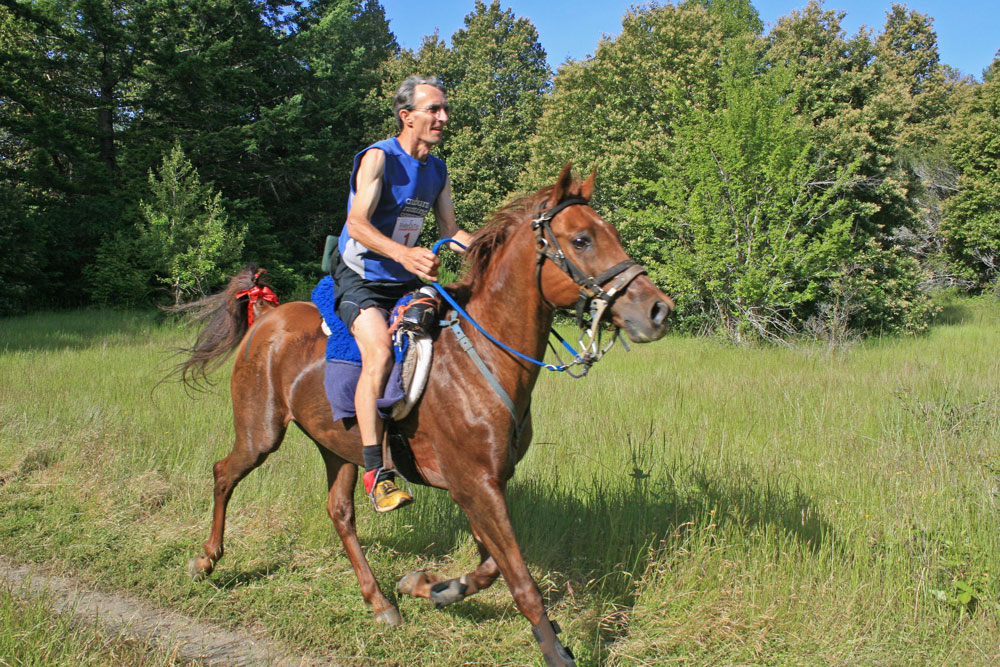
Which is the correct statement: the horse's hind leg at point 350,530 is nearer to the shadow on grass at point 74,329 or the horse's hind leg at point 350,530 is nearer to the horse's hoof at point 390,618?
the horse's hoof at point 390,618

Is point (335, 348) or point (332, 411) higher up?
point (335, 348)

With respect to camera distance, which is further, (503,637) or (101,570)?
(101,570)

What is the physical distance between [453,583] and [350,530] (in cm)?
106

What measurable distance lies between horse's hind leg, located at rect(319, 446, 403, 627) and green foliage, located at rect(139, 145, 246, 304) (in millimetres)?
18289

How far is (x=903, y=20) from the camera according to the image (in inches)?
1706

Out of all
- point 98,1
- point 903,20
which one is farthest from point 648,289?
point 903,20

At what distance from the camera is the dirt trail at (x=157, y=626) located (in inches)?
141

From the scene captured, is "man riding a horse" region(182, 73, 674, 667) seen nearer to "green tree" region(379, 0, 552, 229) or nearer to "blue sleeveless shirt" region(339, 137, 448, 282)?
"blue sleeveless shirt" region(339, 137, 448, 282)

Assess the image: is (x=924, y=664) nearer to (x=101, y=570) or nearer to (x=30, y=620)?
(x=30, y=620)

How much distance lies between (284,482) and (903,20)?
51.9 metres

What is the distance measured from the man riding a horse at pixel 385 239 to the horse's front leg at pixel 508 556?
366 millimetres

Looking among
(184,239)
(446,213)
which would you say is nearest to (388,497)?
(446,213)

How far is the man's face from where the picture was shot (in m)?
3.75

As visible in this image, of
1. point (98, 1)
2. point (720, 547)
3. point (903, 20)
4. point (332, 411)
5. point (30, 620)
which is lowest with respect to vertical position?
point (30, 620)
